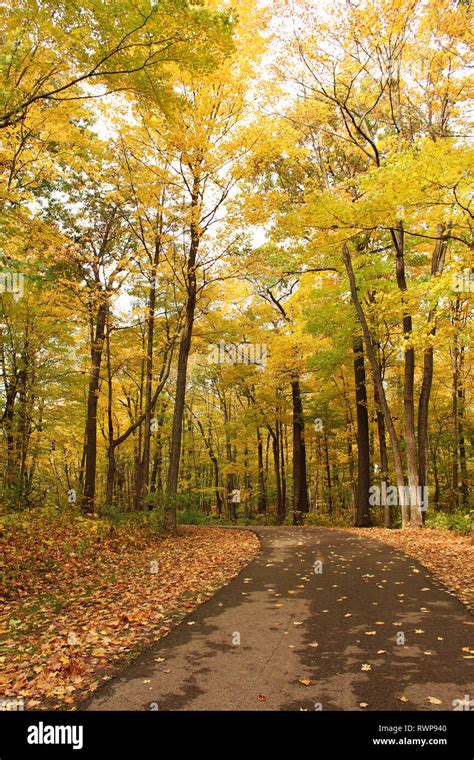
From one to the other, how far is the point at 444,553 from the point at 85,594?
7364 millimetres

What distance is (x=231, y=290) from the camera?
1656cm

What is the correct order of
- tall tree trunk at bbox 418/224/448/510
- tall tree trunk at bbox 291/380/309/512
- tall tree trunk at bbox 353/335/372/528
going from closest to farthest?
tall tree trunk at bbox 418/224/448/510
tall tree trunk at bbox 353/335/372/528
tall tree trunk at bbox 291/380/309/512

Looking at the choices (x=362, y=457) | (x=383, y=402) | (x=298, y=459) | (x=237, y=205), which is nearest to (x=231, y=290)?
(x=237, y=205)

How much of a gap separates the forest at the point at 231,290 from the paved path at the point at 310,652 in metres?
0.05

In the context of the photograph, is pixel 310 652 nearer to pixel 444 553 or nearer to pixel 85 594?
pixel 85 594

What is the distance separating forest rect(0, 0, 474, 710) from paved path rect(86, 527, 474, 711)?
5 centimetres

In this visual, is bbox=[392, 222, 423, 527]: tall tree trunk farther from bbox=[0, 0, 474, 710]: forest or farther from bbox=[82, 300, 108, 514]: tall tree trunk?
bbox=[82, 300, 108, 514]: tall tree trunk

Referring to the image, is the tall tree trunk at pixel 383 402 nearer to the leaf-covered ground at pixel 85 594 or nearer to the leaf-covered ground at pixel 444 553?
the leaf-covered ground at pixel 444 553

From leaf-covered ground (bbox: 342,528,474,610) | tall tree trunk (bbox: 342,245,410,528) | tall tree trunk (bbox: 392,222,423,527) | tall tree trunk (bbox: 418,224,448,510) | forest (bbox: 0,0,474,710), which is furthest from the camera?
tall tree trunk (bbox: 342,245,410,528)

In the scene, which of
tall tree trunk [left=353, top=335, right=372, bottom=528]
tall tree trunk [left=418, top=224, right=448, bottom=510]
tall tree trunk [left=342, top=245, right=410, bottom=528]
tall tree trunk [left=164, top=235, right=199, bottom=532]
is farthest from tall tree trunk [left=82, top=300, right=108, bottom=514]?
tall tree trunk [left=418, top=224, right=448, bottom=510]

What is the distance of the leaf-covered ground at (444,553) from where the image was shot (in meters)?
7.06

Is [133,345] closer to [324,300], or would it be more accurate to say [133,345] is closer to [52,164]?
[324,300]

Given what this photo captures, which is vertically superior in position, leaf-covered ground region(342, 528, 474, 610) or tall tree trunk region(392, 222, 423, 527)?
tall tree trunk region(392, 222, 423, 527)

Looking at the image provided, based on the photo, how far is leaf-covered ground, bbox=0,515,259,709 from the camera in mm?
4211
